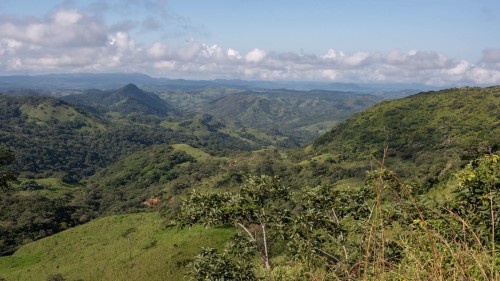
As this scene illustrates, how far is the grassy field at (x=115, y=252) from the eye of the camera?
226 feet

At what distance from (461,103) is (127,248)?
154259 millimetres

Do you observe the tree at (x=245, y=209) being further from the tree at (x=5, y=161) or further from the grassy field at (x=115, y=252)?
the grassy field at (x=115, y=252)

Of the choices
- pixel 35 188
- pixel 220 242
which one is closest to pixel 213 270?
pixel 220 242

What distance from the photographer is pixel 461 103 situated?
165 m

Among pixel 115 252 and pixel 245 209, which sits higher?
pixel 245 209

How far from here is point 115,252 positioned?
81750mm

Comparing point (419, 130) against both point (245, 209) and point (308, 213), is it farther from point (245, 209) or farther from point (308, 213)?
point (245, 209)

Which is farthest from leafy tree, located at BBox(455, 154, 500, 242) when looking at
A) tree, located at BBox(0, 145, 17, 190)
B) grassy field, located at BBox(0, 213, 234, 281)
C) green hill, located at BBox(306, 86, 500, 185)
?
green hill, located at BBox(306, 86, 500, 185)

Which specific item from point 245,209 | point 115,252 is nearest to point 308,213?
point 245,209

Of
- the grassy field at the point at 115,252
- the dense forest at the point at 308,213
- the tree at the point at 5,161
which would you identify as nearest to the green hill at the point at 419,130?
the dense forest at the point at 308,213

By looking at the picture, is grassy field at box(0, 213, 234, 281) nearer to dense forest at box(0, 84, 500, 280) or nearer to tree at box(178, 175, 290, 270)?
dense forest at box(0, 84, 500, 280)

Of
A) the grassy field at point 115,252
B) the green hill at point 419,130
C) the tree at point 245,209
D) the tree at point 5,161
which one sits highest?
the tree at point 5,161

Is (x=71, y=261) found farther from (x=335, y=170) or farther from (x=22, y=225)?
(x=335, y=170)

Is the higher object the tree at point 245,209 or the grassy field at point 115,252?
the tree at point 245,209
